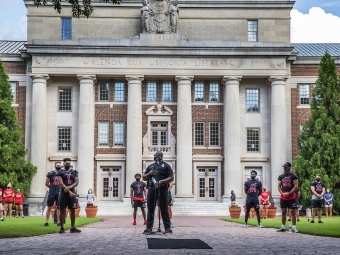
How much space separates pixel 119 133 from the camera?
55.2 meters

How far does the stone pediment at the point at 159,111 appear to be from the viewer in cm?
5520

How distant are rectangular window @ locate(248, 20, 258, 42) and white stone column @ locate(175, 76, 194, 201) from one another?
677 cm

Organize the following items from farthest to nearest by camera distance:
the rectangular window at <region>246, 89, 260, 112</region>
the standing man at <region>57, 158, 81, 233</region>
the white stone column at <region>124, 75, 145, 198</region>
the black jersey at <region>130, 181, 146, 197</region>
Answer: the rectangular window at <region>246, 89, 260, 112</region>
the white stone column at <region>124, 75, 145, 198</region>
the black jersey at <region>130, 181, 146, 197</region>
the standing man at <region>57, 158, 81, 233</region>

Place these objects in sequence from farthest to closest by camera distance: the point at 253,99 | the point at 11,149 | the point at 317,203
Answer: the point at 253,99
the point at 11,149
the point at 317,203

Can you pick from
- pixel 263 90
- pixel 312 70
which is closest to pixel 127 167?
pixel 263 90

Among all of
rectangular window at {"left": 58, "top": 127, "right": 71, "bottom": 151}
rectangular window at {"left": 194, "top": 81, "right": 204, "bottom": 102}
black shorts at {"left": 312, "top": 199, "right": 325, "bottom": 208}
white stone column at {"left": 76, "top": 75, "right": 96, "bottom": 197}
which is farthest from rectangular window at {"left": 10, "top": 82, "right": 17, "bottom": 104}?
black shorts at {"left": 312, "top": 199, "right": 325, "bottom": 208}

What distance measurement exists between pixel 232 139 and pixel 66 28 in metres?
16.5

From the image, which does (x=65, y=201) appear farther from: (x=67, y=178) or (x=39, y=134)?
(x=39, y=134)

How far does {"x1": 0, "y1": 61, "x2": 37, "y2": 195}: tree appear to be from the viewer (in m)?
49.3

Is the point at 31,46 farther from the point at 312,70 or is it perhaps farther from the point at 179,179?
the point at 312,70

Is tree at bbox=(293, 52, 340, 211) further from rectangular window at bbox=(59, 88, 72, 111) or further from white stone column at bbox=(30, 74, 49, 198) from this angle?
white stone column at bbox=(30, 74, 49, 198)

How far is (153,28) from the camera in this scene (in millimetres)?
54438

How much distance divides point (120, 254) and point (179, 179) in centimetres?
4061

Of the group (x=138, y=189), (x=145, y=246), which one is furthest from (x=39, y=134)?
(x=145, y=246)
